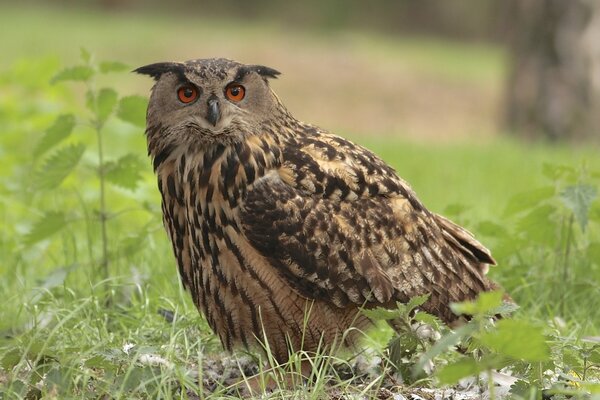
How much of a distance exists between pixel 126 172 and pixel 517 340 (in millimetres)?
2370

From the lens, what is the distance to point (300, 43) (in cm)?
2716

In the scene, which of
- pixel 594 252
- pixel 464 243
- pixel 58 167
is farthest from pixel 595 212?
pixel 58 167

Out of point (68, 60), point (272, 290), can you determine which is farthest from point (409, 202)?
point (68, 60)

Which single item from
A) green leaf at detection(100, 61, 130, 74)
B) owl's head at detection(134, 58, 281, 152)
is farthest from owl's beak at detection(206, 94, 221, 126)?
green leaf at detection(100, 61, 130, 74)

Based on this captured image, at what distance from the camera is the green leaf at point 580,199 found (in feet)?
14.0

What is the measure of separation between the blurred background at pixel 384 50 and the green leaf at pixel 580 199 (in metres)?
4.84

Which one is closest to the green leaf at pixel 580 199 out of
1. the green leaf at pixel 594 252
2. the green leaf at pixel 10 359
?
the green leaf at pixel 594 252

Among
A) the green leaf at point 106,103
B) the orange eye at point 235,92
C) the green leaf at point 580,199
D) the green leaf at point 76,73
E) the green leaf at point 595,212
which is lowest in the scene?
the green leaf at point 595,212

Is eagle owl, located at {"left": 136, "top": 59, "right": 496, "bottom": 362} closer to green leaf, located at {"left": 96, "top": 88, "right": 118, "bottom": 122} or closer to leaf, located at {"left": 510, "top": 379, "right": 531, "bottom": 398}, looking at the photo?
leaf, located at {"left": 510, "top": 379, "right": 531, "bottom": 398}

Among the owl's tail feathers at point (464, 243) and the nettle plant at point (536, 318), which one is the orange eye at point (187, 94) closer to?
the nettle plant at point (536, 318)

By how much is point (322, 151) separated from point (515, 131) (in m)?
9.40

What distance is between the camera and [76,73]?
15.1ft

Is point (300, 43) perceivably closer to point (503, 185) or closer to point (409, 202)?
point (503, 185)

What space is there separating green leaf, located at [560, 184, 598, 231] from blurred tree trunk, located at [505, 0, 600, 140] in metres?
7.72
